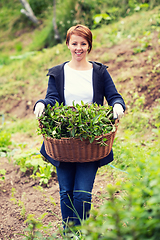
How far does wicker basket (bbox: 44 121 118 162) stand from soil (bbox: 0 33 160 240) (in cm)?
29

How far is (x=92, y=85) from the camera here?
6.95ft

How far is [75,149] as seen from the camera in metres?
1.73

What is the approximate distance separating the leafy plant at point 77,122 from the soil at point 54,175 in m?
0.45

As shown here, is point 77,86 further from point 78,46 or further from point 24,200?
point 24,200

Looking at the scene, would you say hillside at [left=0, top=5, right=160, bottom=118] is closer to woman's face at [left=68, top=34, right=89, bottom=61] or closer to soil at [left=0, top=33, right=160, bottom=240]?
soil at [left=0, top=33, right=160, bottom=240]

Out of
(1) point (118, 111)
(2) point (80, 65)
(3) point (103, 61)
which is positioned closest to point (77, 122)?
(1) point (118, 111)

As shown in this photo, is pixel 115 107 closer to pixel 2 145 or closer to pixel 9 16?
pixel 2 145

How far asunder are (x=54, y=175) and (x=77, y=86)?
1631mm

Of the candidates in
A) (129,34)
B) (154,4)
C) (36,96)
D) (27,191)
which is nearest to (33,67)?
(36,96)

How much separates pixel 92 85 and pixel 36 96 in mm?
4285

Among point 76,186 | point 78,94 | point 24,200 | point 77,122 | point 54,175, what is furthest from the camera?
point 54,175

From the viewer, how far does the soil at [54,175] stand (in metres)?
2.60

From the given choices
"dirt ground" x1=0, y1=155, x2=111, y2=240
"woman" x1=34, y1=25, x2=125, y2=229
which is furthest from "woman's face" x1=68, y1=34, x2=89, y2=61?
"dirt ground" x1=0, y1=155, x2=111, y2=240

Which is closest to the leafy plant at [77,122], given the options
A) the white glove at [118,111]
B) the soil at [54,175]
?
the white glove at [118,111]
